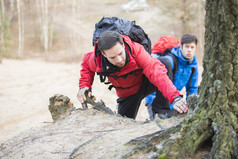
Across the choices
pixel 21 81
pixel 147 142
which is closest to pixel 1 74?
pixel 21 81

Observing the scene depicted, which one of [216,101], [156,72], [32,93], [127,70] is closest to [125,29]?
[127,70]

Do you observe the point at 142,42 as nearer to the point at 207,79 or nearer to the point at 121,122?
the point at 121,122

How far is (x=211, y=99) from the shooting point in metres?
1.93

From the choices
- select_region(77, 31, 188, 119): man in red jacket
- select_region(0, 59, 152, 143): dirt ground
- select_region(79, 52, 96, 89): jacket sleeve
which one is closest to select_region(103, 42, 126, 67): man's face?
select_region(77, 31, 188, 119): man in red jacket

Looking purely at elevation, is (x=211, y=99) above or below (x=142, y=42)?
below

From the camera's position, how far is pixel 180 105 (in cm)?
263

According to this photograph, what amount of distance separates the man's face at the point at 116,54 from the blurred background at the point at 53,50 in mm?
1617

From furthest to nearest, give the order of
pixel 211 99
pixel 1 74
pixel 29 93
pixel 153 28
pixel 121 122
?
pixel 153 28 → pixel 1 74 → pixel 29 93 → pixel 121 122 → pixel 211 99

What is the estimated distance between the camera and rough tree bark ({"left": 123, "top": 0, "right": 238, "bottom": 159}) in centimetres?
176

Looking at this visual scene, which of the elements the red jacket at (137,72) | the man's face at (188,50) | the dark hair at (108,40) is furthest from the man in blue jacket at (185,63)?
the dark hair at (108,40)

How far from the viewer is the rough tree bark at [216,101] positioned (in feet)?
5.79

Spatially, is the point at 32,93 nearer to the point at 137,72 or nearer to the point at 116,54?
the point at 137,72

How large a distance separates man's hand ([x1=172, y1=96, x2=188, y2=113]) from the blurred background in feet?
7.08

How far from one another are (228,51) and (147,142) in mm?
872
